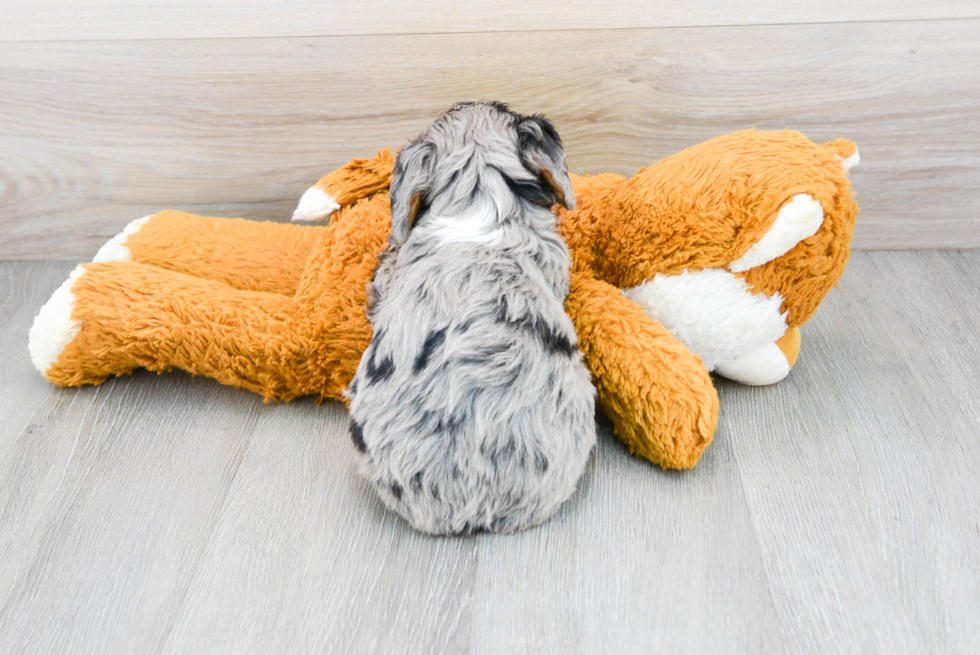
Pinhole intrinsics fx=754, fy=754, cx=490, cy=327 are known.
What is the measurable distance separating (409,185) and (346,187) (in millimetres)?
284

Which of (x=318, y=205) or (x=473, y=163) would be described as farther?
(x=318, y=205)

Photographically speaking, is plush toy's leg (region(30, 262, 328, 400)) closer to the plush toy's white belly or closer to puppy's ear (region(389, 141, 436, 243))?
puppy's ear (region(389, 141, 436, 243))

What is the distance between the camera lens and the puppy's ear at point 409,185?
146 centimetres

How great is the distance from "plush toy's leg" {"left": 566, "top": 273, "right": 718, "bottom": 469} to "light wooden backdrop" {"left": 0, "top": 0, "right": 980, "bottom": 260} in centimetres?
66

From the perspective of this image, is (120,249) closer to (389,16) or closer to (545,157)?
(389,16)

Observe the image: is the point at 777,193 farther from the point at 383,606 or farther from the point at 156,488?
the point at 156,488

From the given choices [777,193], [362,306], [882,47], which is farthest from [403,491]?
[882,47]

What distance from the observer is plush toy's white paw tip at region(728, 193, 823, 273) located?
1451mm

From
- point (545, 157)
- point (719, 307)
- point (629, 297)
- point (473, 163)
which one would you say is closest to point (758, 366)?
point (719, 307)

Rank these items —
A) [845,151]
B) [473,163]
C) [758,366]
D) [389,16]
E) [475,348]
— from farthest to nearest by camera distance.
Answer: [389,16] → [758,366] → [845,151] → [473,163] → [475,348]

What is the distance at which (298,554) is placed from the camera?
54.0 inches

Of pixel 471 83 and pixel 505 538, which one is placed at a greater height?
pixel 471 83

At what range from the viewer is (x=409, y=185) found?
1.46 meters

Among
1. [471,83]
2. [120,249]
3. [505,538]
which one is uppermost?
[471,83]
